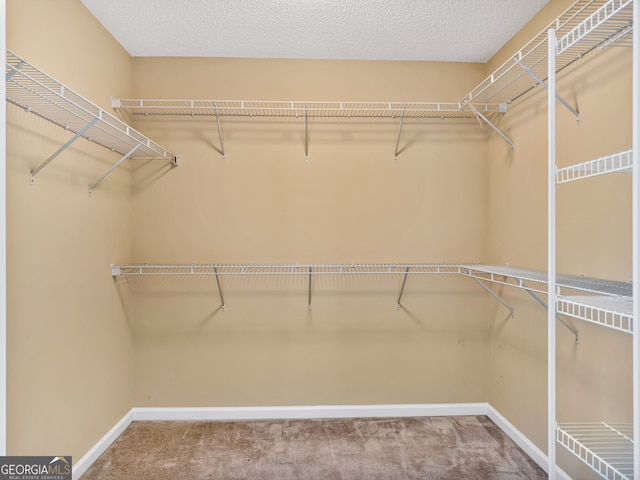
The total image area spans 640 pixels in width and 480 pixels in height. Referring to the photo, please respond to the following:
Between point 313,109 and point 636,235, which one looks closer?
point 636,235

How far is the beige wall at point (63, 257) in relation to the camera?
61.6 inches

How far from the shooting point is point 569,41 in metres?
1.75

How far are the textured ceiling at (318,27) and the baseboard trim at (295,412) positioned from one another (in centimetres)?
244

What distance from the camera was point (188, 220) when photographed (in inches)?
103

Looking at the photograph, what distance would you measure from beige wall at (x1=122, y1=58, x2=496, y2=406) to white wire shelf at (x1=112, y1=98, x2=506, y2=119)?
0.21ft

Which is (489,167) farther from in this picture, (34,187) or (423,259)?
(34,187)

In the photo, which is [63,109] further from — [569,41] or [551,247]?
[569,41]

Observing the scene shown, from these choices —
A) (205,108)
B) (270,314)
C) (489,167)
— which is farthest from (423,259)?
(205,108)

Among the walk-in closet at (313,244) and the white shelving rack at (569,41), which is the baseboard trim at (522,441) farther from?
the white shelving rack at (569,41)

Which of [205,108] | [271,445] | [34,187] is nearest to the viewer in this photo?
[34,187]

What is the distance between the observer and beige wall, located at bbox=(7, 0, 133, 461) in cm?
157

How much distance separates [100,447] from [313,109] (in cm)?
247

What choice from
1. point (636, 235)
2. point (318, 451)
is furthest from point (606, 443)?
point (318, 451)

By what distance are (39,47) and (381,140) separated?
77.6 inches
